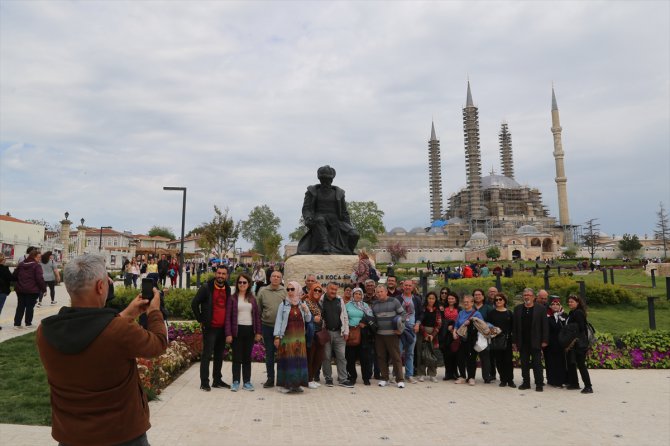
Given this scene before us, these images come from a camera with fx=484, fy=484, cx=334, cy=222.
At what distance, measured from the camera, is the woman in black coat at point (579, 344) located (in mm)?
7398

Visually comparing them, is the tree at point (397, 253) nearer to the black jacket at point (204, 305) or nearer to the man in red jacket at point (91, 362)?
the black jacket at point (204, 305)

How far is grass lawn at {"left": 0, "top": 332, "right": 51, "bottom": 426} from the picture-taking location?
537cm

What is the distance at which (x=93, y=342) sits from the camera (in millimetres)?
2344

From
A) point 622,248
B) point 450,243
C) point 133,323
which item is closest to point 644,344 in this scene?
point 133,323

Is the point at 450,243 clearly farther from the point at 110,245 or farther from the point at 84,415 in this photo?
the point at 84,415

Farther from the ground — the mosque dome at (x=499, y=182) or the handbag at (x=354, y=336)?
the mosque dome at (x=499, y=182)

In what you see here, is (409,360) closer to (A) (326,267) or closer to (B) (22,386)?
(A) (326,267)

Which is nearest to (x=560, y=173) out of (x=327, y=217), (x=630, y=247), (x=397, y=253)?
(x=630, y=247)

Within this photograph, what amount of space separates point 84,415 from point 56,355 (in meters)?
0.33

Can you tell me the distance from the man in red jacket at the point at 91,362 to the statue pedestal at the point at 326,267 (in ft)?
27.9

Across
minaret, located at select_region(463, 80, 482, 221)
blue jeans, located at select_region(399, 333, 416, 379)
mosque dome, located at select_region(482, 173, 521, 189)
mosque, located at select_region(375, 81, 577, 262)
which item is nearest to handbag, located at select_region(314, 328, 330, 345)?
blue jeans, located at select_region(399, 333, 416, 379)

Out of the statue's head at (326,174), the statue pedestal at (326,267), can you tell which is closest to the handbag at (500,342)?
the statue pedestal at (326,267)

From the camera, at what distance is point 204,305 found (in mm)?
6969

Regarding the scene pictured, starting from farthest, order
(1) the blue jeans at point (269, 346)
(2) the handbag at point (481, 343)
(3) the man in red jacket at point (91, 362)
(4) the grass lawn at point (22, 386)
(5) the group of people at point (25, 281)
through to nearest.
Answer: (5) the group of people at point (25, 281)
(2) the handbag at point (481, 343)
(1) the blue jeans at point (269, 346)
(4) the grass lawn at point (22, 386)
(3) the man in red jacket at point (91, 362)
